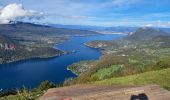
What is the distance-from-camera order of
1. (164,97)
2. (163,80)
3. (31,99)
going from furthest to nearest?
(163,80)
(31,99)
(164,97)

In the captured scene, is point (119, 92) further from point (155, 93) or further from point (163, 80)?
point (163, 80)

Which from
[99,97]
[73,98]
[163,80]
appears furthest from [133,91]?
[163,80]

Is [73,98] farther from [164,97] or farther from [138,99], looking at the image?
[164,97]

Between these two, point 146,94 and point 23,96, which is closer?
point 146,94

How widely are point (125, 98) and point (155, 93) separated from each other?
2.45m

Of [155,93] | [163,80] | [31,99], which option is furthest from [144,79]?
[155,93]

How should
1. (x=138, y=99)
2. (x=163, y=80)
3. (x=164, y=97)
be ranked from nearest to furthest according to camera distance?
(x=138, y=99) < (x=164, y=97) < (x=163, y=80)

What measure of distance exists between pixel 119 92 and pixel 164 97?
2687 mm

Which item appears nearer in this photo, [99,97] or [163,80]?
[99,97]

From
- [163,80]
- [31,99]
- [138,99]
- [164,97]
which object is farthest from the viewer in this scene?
[163,80]

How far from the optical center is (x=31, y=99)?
27922mm

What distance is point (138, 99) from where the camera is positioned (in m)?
16.9

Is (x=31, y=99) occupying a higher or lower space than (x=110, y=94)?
lower

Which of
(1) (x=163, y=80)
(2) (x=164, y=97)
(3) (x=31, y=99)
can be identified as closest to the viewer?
(2) (x=164, y=97)
